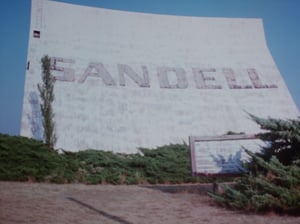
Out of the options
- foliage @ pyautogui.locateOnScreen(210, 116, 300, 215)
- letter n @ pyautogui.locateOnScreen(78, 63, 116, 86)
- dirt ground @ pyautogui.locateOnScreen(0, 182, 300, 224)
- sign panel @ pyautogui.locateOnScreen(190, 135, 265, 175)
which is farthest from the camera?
letter n @ pyautogui.locateOnScreen(78, 63, 116, 86)

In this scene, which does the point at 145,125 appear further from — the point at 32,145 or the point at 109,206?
the point at 109,206

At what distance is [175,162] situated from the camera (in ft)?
37.6

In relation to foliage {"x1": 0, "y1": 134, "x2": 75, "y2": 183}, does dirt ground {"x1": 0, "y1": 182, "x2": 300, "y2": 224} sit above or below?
below

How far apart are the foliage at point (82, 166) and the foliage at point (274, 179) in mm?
5051

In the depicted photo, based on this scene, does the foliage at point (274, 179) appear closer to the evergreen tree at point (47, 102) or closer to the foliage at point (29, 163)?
the foliage at point (29, 163)

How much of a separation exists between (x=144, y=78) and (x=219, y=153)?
1157 centimetres

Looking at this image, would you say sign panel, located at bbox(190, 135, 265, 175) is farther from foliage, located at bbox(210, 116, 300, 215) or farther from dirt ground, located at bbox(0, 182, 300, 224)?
foliage, located at bbox(210, 116, 300, 215)

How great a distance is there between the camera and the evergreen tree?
45.2ft

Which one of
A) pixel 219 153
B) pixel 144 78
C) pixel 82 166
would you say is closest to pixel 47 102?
pixel 82 166

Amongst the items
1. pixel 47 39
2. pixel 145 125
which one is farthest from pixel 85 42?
pixel 145 125

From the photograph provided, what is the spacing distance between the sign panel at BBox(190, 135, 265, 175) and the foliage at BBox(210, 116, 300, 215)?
3.17 ft

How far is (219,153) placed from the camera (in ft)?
23.0

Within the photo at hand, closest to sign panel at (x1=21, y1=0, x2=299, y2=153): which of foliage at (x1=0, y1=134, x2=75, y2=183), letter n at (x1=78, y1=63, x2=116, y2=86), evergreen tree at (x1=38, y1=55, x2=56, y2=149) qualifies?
letter n at (x1=78, y1=63, x2=116, y2=86)

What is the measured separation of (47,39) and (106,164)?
29.8ft
